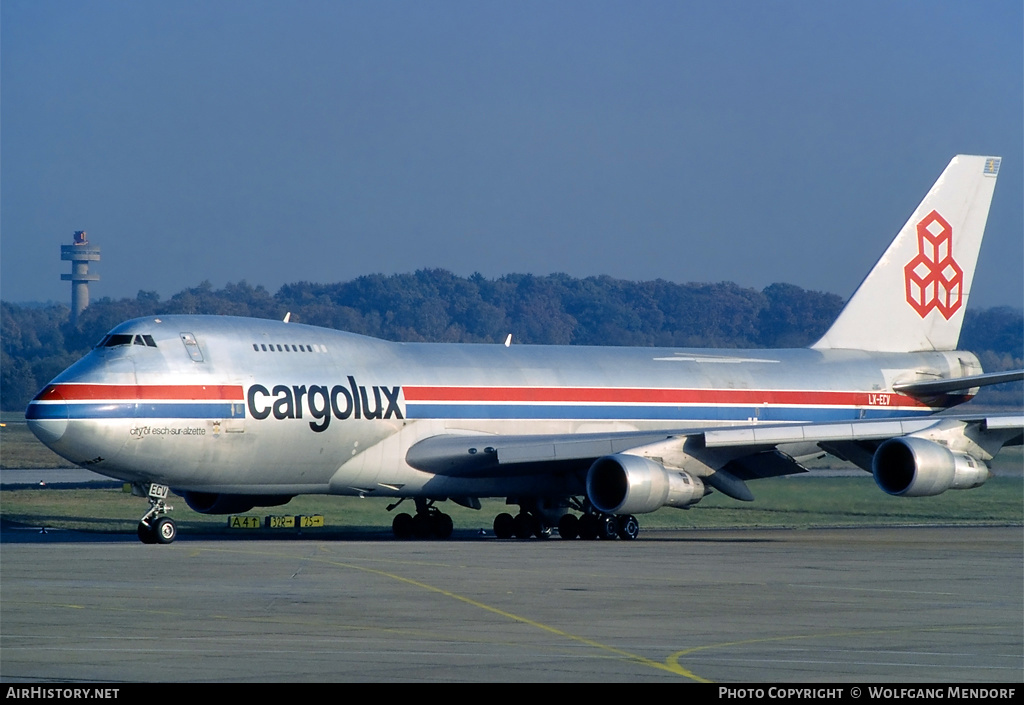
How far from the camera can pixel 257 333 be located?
28281mm

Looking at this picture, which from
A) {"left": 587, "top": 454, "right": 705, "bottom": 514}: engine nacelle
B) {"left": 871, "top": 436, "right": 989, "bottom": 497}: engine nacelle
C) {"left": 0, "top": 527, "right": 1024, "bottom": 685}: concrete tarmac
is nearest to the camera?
{"left": 0, "top": 527, "right": 1024, "bottom": 685}: concrete tarmac

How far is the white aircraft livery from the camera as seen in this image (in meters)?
26.5

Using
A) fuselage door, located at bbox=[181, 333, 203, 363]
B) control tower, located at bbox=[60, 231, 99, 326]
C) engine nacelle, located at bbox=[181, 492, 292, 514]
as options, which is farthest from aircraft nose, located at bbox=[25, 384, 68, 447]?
control tower, located at bbox=[60, 231, 99, 326]

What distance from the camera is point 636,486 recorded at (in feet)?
91.9

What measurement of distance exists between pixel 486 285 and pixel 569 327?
647 cm

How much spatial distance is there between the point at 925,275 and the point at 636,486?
14.1 m

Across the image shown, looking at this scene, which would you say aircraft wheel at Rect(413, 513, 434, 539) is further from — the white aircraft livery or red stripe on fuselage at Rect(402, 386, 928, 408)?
red stripe on fuselage at Rect(402, 386, 928, 408)

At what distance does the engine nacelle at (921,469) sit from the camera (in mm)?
28625

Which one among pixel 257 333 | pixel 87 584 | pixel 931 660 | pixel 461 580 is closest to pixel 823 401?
pixel 257 333

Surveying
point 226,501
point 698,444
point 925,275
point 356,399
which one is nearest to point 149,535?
point 226,501

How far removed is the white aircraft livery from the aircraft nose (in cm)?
2

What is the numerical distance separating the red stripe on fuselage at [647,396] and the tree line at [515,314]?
45.6 feet
